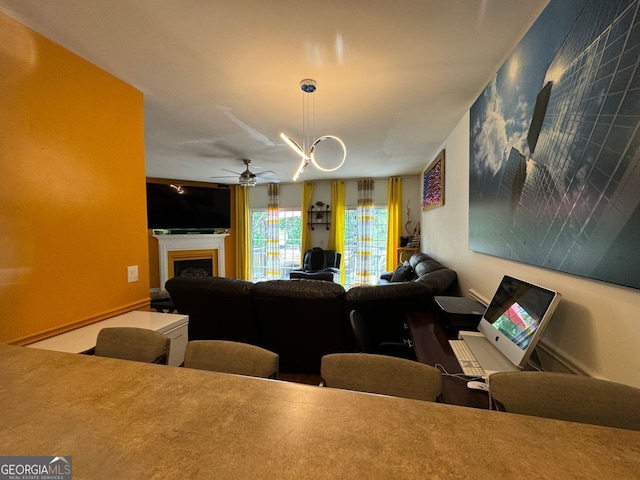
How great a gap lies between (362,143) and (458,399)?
10.3 ft

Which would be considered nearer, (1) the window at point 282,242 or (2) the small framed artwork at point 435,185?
(2) the small framed artwork at point 435,185

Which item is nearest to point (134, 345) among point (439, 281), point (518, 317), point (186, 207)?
point (518, 317)

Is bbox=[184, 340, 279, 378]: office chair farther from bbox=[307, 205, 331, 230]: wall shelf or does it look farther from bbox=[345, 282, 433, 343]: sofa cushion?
bbox=[307, 205, 331, 230]: wall shelf

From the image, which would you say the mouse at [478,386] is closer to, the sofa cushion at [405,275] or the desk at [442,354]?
the desk at [442,354]

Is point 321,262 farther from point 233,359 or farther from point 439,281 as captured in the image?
point 233,359

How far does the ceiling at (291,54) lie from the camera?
1.36 metres

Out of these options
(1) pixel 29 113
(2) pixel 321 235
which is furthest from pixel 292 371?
(2) pixel 321 235

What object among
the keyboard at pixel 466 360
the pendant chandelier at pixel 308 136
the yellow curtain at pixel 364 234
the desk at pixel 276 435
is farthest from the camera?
the yellow curtain at pixel 364 234

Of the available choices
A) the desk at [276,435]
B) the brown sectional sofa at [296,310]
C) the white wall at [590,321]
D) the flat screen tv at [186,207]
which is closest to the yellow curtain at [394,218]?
the brown sectional sofa at [296,310]

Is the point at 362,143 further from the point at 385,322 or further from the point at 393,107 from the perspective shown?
the point at 385,322

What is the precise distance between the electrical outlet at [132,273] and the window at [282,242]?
14.6ft

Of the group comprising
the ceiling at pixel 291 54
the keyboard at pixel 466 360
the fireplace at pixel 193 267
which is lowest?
the fireplace at pixel 193 267

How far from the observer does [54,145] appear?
1.56 metres

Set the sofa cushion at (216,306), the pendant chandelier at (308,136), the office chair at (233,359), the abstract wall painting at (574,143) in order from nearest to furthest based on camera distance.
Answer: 1. the abstract wall painting at (574,143)
2. the office chair at (233,359)
3. the pendant chandelier at (308,136)
4. the sofa cushion at (216,306)
